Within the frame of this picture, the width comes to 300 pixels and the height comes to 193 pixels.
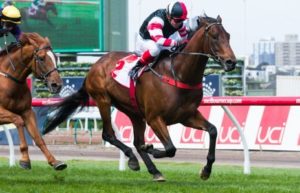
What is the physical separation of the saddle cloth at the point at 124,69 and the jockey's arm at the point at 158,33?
490 millimetres

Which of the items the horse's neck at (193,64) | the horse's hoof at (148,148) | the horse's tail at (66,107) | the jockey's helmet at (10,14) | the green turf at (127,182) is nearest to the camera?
the green turf at (127,182)

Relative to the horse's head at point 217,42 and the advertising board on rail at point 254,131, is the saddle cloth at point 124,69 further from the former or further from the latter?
the advertising board on rail at point 254,131

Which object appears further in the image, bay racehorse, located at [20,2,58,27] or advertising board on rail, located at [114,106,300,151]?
bay racehorse, located at [20,2,58,27]

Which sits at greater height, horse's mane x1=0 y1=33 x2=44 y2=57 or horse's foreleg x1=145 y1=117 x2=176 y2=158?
horse's mane x1=0 y1=33 x2=44 y2=57

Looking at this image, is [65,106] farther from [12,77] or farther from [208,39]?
[208,39]

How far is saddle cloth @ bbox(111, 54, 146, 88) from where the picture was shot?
9578mm

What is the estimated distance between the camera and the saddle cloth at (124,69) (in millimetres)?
9578

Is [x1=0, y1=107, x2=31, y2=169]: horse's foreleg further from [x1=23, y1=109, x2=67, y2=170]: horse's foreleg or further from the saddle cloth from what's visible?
the saddle cloth

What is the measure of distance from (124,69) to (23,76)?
1089 mm

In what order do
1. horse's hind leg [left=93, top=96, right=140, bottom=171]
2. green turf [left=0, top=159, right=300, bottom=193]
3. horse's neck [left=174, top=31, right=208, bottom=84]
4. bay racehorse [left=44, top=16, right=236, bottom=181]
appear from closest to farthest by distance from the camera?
green turf [left=0, top=159, right=300, bottom=193] → bay racehorse [left=44, top=16, right=236, bottom=181] → horse's neck [left=174, top=31, right=208, bottom=84] → horse's hind leg [left=93, top=96, right=140, bottom=171]

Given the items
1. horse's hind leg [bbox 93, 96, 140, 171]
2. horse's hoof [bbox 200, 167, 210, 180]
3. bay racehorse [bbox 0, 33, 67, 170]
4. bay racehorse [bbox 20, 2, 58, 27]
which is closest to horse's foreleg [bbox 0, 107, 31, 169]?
bay racehorse [bbox 0, 33, 67, 170]

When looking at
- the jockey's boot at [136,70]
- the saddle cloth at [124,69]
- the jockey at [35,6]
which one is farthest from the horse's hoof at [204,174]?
the jockey at [35,6]

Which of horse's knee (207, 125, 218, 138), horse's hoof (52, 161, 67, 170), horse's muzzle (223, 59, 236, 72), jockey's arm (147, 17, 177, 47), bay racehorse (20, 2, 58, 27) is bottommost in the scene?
bay racehorse (20, 2, 58, 27)

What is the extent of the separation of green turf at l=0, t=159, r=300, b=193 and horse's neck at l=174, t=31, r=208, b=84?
3.45 feet
